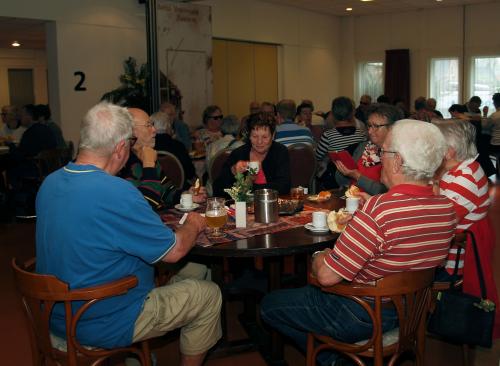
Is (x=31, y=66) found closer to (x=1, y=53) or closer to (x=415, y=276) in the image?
(x=1, y=53)

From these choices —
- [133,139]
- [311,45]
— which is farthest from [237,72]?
[133,139]

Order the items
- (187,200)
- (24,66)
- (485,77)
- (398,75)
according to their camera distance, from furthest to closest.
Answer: (24,66), (398,75), (485,77), (187,200)

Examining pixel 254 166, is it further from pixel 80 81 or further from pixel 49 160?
pixel 80 81

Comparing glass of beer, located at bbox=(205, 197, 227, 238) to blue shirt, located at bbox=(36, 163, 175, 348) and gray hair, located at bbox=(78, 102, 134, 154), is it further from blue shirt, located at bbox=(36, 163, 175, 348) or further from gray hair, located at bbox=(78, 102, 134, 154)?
gray hair, located at bbox=(78, 102, 134, 154)

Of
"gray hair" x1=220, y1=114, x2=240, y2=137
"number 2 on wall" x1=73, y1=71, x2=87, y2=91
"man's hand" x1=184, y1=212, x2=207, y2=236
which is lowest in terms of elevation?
"man's hand" x1=184, y1=212, x2=207, y2=236

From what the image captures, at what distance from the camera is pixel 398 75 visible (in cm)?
1308

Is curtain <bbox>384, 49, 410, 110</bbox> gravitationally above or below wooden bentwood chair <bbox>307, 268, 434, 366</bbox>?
above

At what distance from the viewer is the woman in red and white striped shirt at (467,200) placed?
2.73 meters

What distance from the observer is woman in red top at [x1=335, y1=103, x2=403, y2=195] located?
3.46 metres

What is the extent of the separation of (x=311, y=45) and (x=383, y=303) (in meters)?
11.3

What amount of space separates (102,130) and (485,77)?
1196 cm

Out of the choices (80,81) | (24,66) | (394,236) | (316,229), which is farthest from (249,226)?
(24,66)

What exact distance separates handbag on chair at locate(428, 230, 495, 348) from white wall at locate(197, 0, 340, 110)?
862cm

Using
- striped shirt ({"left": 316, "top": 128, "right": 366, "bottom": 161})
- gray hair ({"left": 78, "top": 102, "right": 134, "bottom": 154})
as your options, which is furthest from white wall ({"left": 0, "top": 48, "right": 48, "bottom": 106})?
gray hair ({"left": 78, "top": 102, "right": 134, "bottom": 154})
